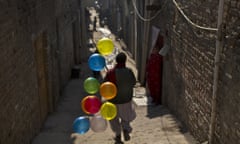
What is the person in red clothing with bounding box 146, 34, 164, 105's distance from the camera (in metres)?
10.3

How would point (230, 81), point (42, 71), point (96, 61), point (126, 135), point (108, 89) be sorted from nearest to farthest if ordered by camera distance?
point (230, 81)
point (108, 89)
point (96, 61)
point (126, 135)
point (42, 71)

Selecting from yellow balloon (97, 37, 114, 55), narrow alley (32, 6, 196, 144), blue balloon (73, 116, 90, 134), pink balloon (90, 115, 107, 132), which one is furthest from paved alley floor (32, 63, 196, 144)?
yellow balloon (97, 37, 114, 55)

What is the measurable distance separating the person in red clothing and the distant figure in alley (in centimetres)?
356

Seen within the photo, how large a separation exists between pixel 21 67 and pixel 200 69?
3.12 m

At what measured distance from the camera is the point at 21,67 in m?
6.61

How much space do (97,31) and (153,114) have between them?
18.3 m

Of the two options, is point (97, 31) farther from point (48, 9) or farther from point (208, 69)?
point (208, 69)

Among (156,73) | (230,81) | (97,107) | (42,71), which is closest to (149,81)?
(156,73)

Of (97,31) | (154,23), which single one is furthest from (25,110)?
(97,31)

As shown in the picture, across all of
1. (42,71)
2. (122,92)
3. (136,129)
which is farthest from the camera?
(42,71)

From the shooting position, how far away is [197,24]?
6555mm

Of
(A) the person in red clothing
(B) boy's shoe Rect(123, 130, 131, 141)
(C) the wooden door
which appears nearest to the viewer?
(B) boy's shoe Rect(123, 130, 131, 141)

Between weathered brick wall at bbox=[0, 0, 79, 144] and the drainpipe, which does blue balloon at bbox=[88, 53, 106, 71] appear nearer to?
weathered brick wall at bbox=[0, 0, 79, 144]

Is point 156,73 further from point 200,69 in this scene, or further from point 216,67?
point 216,67
